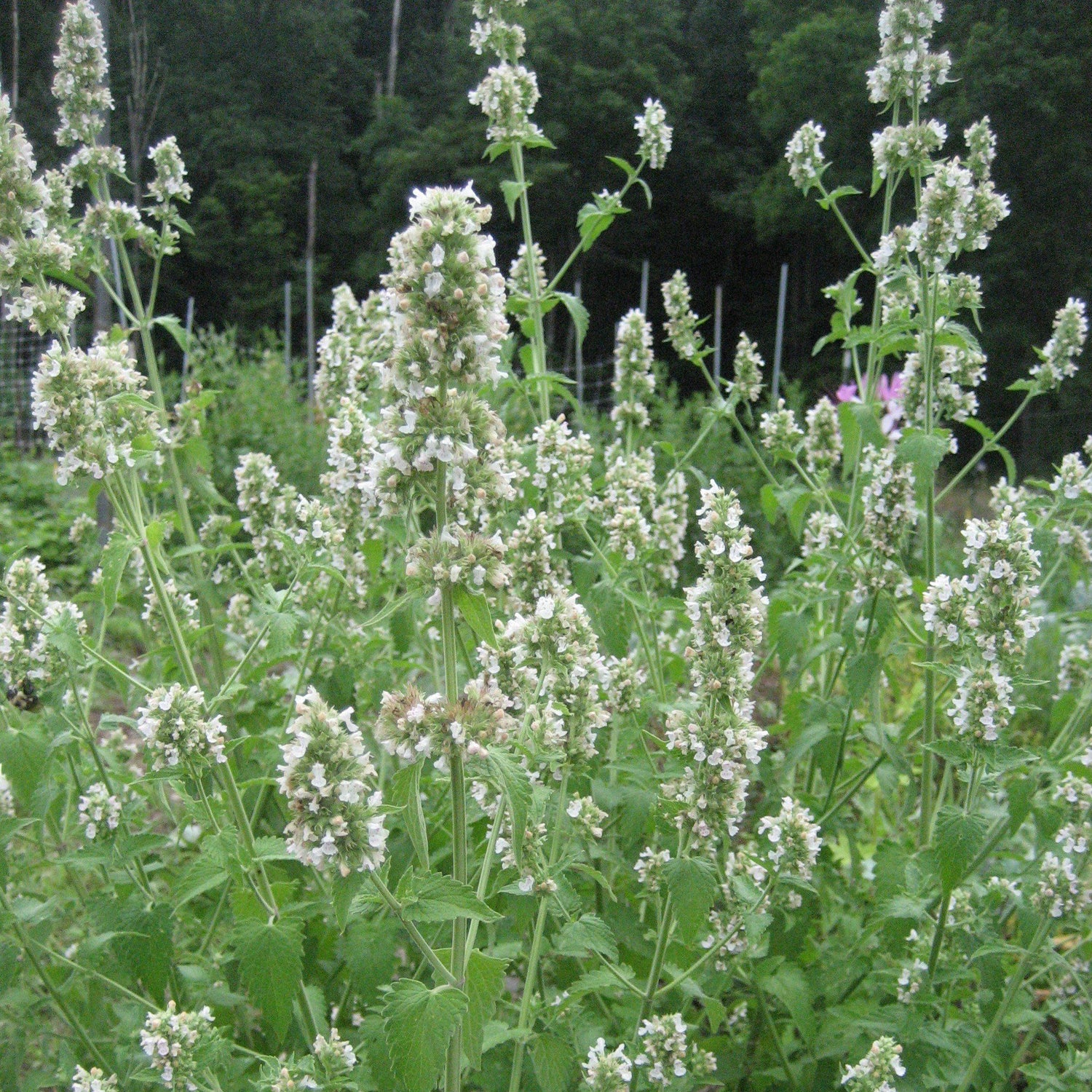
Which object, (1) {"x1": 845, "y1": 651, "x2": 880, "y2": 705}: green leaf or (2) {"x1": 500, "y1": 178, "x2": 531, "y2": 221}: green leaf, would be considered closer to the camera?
(1) {"x1": 845, "y1": 651, "x2": 880, "y2": 705}: green leaf

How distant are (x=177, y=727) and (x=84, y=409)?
667mm

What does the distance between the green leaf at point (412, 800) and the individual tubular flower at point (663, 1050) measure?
0.79m

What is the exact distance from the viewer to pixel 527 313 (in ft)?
11.7

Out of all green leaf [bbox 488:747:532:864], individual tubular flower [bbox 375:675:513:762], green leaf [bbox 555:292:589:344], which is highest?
green leaf [bbox 555:292:589:344]

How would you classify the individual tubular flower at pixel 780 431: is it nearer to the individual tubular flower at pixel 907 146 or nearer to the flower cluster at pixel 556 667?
the individual tubular flower at pixel 907 146

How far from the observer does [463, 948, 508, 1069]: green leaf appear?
1.73m

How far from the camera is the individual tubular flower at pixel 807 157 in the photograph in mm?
3549

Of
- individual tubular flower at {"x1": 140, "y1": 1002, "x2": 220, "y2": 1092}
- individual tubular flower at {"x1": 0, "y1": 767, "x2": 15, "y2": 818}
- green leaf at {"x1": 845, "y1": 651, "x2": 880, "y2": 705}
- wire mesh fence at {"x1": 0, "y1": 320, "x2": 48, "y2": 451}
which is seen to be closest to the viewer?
individual tubular flower at {"x1": 140, "y1": 1002, "x2": 220, "y2": 1092}

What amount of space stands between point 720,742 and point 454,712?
65 cm

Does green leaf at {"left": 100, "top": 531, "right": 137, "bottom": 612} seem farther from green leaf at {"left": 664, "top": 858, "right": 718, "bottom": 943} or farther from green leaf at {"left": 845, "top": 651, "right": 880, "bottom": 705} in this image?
green leaf at {"left": 845, "top": 651, "right": 880, "bottom": 705}

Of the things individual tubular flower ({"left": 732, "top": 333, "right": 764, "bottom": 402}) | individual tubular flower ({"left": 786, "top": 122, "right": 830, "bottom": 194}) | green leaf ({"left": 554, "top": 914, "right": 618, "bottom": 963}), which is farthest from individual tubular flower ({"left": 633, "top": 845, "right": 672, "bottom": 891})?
individual tubular flower ({"left": 786, "top": 122, "right": 830, "bottom": 194})

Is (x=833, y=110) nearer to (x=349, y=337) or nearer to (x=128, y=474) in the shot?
(x=349, y=337)

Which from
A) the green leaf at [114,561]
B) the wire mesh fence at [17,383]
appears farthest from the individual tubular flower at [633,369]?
the wire mesh fence at [17,383]

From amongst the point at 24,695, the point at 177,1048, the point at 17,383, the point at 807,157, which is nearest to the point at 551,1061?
the point at 177,1048
